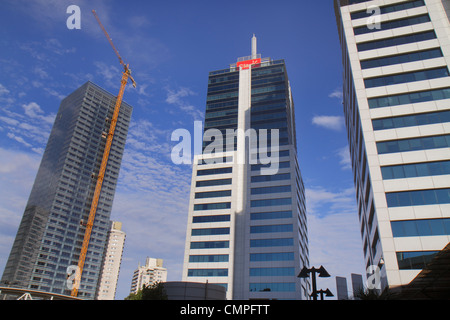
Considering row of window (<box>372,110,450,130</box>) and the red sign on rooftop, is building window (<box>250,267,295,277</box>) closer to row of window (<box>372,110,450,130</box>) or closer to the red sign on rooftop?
row of window (<box>372,110,450,130</box>)

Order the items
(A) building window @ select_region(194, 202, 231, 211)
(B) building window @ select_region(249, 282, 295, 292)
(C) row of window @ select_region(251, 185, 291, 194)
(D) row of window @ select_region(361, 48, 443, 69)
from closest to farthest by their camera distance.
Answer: (D) row of window @ select_region(361, 48, 443, 69)
(B) building window @ select_region(249, 282, 295, 292)
(C) row of window @ select_region(251, 185, 291, 194)
(A) building window @ select_region(194, 202, 231, 211)

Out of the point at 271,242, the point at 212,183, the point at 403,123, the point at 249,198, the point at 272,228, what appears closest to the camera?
the point at 403,123

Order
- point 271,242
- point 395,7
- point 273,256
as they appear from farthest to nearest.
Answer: point 271,242 < point 273,256 < point 395,7

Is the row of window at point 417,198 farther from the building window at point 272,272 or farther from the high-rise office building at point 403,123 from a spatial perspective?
the building window at point 272,272

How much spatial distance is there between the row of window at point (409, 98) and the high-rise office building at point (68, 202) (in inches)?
5854

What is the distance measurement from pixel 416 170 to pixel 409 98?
36.2 feet

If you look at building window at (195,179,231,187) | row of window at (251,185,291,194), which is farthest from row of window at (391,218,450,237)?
building window at (195,179,231,187)

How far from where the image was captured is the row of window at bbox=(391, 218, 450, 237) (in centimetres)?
3619

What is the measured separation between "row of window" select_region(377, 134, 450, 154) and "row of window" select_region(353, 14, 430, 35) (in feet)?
64.2

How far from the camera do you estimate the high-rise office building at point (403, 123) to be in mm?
36906

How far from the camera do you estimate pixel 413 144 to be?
41.8 meters

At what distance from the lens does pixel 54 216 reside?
5950 inches

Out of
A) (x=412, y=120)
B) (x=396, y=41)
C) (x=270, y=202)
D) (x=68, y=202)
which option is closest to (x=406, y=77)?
(x=396, y=41)

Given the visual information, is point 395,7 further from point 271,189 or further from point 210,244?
point 210,244
